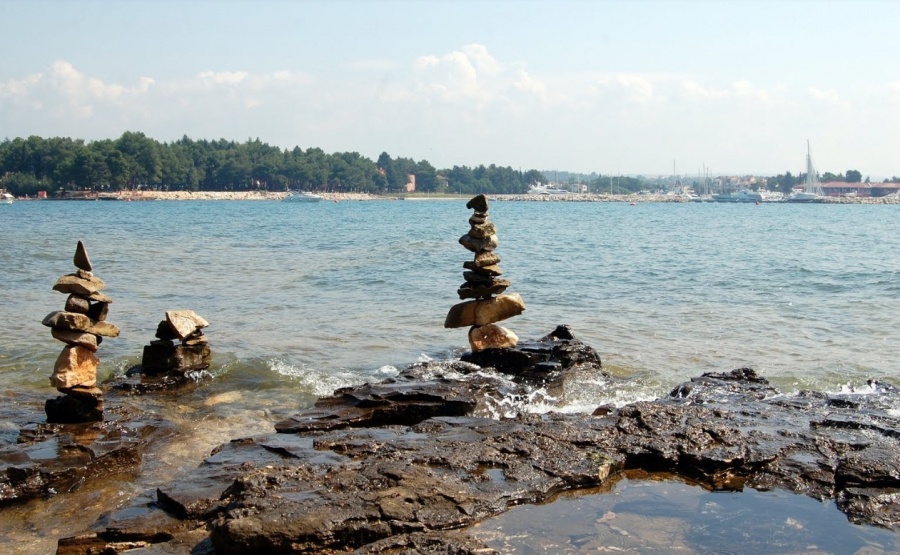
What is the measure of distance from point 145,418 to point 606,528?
6622 mm

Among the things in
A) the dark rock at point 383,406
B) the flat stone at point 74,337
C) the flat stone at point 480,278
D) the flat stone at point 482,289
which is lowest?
the dark rock at point 383,406

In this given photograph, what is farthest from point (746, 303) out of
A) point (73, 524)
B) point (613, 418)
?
point (73, 524)

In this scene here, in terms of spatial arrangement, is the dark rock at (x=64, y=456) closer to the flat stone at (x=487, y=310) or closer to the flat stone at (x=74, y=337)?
the flat stone at (x=74, y=337)

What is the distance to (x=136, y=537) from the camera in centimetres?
701

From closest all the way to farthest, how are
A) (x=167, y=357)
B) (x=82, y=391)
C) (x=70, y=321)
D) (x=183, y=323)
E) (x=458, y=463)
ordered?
(x=458, y=463) < (x=82, y=391) < (x=70, y=321) < (x=167, y=357) < (x=183, y=323)

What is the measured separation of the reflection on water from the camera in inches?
278

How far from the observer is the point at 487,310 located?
1488 centimetres

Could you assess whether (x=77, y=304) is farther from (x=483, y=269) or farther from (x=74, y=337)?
(x=483, y=269)

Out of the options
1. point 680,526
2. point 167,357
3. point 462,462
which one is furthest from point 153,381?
point 680,526

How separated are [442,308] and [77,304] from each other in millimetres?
12800

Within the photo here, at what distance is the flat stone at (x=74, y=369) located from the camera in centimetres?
1058

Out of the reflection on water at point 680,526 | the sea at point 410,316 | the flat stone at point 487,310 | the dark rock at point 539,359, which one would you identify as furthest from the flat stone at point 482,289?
the reflection on water at point 680,526

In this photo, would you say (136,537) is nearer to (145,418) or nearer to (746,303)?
(145,418)

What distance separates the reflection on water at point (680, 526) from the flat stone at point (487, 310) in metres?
6.70
